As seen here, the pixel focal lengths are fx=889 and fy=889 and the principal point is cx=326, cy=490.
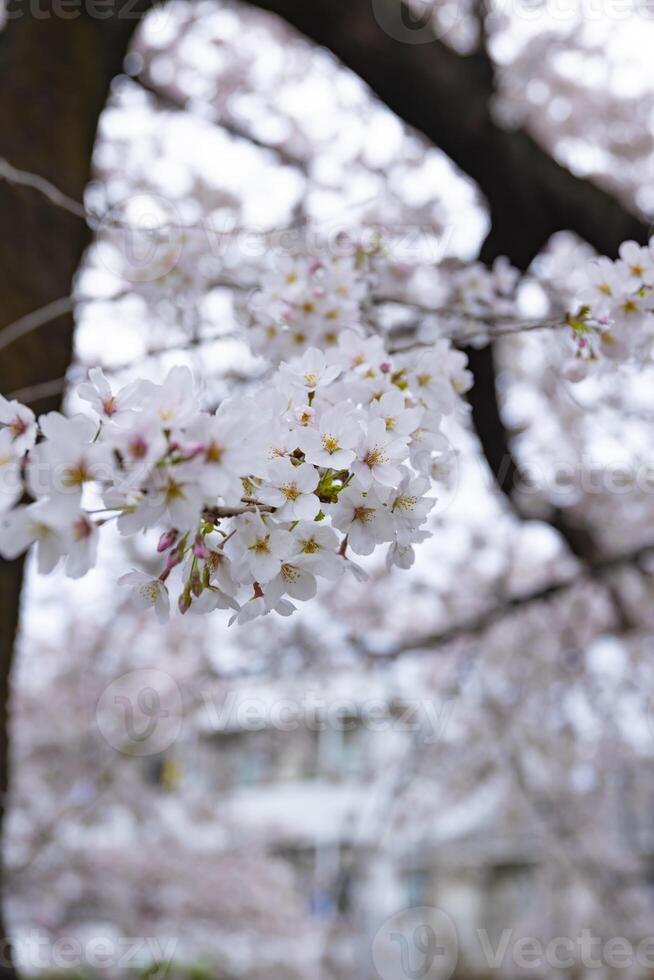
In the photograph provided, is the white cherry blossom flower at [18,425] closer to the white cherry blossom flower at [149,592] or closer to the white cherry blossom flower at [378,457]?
the white cherry blossom flower at [149,592]

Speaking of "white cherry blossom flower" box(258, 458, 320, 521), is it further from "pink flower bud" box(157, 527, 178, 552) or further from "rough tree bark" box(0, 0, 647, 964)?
"rough tree bark" box(0, 0, 647, 964)

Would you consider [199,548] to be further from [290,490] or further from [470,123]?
[470,123]

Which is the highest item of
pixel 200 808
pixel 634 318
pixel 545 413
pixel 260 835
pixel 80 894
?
pixel 634 318

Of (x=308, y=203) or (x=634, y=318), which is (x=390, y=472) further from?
(x=308, y=203)

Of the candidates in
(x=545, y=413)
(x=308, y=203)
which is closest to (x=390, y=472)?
(x=308, y=203)

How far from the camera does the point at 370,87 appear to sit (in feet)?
8.41

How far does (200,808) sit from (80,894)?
1.41m

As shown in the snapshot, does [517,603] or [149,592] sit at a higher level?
[149,592]

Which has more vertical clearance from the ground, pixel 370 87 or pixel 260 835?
pixel 370 87

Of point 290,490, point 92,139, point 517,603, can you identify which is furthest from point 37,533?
point 517,603

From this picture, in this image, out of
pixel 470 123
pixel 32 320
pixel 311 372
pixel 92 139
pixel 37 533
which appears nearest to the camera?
pixel 37 533

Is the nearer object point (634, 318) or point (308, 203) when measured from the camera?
point (634, 318)

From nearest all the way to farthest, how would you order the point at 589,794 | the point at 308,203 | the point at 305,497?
the point at 305,497 → the point at 308,203 → the point at 589,794

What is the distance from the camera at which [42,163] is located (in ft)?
6.41
